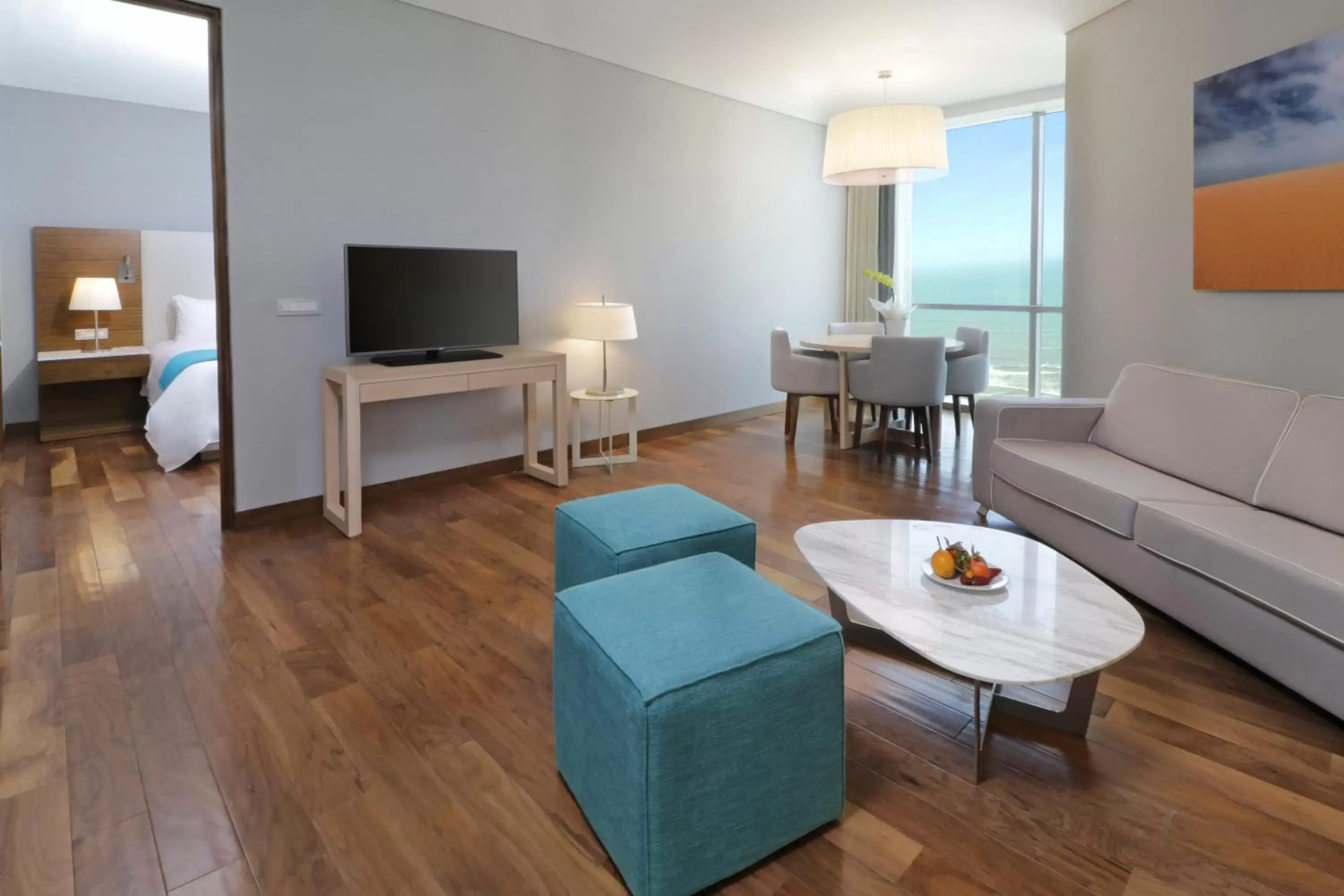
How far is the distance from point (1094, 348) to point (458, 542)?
3.75 m

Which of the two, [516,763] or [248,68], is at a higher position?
[248,68]

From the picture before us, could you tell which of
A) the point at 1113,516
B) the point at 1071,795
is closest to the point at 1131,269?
the point at 1113,516

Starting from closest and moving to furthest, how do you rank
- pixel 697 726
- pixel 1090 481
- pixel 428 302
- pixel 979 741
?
pixel 697 726
pixel 979 741
pixel 1090 481
pixel 428 302

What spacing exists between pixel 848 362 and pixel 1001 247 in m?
2.46

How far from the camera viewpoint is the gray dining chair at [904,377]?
15.5 ft

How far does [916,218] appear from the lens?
7.18m

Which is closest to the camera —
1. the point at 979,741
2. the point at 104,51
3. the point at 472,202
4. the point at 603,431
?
the point at 979,741

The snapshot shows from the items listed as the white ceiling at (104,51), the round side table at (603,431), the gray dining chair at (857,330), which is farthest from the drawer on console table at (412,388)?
the gray dining chair at (857,330)

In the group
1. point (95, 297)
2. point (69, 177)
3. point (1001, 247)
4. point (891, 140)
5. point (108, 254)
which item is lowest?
point (95, 297)

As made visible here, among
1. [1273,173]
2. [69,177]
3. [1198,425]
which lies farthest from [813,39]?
[69,177]

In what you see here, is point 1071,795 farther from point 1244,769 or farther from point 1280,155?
point 1280,155

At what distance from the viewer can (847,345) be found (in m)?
5.12

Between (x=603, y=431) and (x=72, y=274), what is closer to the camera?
(x=603, y=431)

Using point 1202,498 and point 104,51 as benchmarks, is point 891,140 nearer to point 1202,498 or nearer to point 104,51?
point 1202,498
